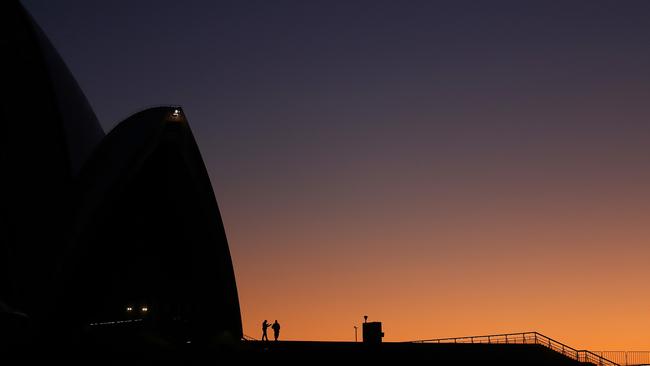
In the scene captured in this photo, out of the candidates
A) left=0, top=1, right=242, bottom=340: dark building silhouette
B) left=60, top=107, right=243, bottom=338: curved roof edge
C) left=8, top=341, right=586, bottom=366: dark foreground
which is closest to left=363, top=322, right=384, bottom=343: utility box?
left=8, top=341, right=586, bottom=366: dark foreground

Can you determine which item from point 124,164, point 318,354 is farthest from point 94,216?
point 318,354

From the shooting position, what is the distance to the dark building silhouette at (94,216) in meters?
31.2

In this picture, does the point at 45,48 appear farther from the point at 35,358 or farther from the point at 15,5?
the point at 35,358

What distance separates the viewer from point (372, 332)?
119 feet

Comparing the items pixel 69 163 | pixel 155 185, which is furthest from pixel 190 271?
pixel 69 163

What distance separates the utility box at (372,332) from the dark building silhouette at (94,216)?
229 inches

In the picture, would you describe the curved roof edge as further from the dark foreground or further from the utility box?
the utility box

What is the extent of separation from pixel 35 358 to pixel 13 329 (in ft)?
4.46

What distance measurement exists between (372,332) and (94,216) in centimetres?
1286

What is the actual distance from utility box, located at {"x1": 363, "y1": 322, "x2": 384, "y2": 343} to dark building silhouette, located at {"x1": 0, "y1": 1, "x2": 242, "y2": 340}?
5828 mm

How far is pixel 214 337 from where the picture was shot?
37562 mm

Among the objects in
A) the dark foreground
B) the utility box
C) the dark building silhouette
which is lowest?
the dark foreground

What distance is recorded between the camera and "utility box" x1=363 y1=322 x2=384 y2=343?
36.2 meters

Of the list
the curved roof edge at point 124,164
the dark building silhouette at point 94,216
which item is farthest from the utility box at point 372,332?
the curved roof edge at point 124,164
